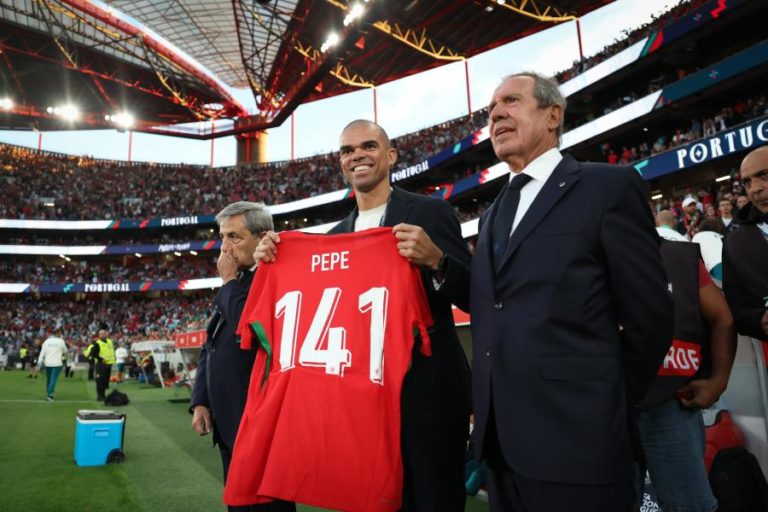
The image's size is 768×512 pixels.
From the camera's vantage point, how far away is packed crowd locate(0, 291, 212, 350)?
125 feet

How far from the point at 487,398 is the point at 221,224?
6.13 ft

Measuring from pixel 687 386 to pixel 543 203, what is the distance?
1.17 m

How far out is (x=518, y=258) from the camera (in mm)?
1669

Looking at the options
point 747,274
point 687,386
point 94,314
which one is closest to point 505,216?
point 687,386

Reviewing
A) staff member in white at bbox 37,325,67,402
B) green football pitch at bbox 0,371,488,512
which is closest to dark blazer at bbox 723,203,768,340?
green football pitch at bbox 0,371,488,512

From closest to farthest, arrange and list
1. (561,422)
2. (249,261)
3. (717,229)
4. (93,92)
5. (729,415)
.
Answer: (561,422), (249,261), (729,415), (717,229), (93,92)

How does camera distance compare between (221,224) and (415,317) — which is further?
(221,224)

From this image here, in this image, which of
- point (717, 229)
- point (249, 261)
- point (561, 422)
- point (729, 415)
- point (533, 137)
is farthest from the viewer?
point (717, 229)

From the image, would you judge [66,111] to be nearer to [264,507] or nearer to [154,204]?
[154,204]

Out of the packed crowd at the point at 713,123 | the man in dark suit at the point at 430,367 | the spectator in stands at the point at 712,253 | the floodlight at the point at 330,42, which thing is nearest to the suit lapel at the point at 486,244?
the man in dark suit at the point at 430,367

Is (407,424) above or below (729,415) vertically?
above

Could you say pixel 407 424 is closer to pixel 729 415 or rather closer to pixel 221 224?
pixel 221 224

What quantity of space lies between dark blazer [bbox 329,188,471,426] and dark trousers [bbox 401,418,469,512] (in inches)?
2.0

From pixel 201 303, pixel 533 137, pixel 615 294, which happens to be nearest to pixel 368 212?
pixel 533 137
